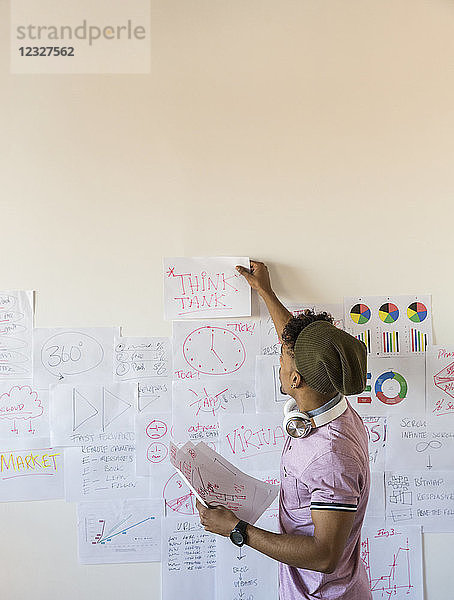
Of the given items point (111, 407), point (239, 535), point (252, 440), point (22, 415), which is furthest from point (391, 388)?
point (22, 415)

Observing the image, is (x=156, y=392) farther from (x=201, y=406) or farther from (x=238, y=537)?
(x=238, y=537)

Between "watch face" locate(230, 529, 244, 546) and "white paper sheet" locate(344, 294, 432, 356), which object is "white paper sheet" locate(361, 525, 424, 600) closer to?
"white paper sheet" locate(344, 294, 432, 356)

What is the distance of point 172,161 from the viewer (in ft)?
6.91

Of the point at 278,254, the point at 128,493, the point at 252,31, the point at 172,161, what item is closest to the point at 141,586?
the point at 128,493

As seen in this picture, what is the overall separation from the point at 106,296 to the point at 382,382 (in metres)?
0.95

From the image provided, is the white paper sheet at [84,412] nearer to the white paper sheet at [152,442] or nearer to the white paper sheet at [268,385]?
the white paper sheet at [152,442]

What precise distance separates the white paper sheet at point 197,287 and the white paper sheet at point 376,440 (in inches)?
23.6

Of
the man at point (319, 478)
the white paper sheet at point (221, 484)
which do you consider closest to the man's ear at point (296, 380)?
the man at point (319, 478)

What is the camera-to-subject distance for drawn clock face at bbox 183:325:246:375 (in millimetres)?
2094

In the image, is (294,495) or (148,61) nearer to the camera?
(294,495)

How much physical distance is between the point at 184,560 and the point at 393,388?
0.89 m

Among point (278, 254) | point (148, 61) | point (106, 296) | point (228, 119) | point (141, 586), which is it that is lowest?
point (141, 586)

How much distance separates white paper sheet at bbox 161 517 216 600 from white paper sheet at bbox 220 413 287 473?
249 mm

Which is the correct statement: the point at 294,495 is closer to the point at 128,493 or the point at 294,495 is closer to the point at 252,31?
the point at 128,493
